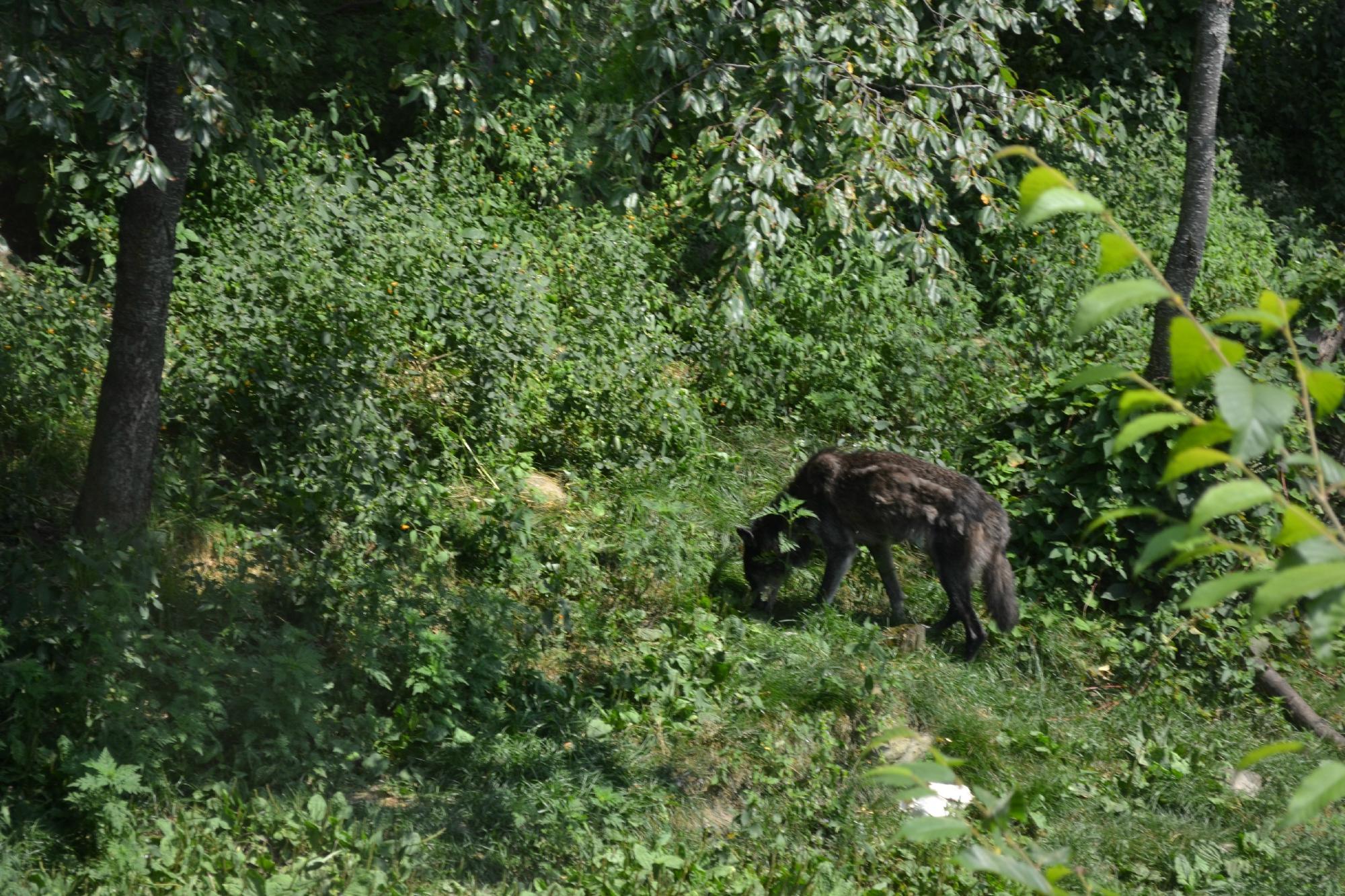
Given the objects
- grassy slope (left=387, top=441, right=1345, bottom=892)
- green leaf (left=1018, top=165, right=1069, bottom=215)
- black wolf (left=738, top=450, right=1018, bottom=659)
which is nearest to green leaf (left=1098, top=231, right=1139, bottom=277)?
green leaf (left=1018, top=165, right=1069, bottom=215)

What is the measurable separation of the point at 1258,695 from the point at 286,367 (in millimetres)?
6691

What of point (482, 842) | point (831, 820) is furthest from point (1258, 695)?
point (482, 842)

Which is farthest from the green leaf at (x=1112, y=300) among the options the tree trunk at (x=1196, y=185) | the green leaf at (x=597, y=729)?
the tree trunk at (x=1196, y=185)

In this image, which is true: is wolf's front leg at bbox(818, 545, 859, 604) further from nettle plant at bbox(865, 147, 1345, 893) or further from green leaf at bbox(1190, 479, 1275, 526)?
green leaf at bbox(1190, 479, 1275, 526)

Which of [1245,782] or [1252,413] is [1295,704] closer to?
[1245,782]

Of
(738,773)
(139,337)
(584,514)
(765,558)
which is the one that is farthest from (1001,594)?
(139,337)

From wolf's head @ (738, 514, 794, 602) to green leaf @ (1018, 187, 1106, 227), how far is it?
686 cm

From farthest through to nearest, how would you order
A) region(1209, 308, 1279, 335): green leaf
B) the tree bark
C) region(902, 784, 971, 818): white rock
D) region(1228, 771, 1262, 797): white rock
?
the tree bark → region(1228, 771, 1262, 797): white rock → region(902, 784, 971, 818): white rock → region(1209, 308, 1279, 335): green leaf

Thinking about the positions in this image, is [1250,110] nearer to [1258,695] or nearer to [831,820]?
[1258,695]

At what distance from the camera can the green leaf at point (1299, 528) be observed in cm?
171

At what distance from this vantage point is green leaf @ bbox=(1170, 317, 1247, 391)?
1.75 metres

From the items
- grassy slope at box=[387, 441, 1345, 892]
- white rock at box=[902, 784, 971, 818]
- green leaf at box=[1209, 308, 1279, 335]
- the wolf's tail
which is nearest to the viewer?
green leaf at box=[1209, 308, 1279, 335]

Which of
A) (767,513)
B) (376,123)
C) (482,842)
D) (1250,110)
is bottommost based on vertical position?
(482,842)

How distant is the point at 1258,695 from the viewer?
26.8ft
